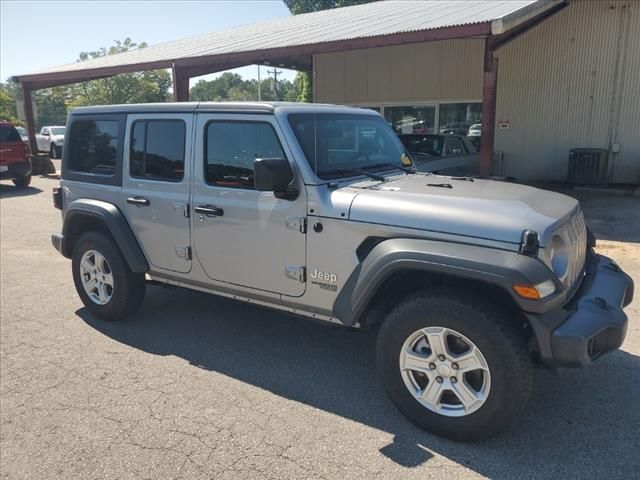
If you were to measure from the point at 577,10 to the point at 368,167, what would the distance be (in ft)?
39.5

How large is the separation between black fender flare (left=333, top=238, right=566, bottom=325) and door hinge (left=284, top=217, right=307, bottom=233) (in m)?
0.47

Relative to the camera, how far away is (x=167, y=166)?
4.34m

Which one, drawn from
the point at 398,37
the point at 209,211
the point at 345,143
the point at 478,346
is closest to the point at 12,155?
the point at 398,37

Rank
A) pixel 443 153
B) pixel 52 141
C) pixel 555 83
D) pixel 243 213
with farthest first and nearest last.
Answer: pixel 52 141 < pixel 555 83 < pixel 443 153 < pixel 243 213

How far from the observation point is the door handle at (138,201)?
14.5ft

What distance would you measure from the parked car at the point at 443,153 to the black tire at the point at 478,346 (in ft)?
22.2

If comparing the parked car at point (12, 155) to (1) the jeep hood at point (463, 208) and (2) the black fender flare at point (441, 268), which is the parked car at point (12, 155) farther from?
(2) the black fender flare at point (441, 268)

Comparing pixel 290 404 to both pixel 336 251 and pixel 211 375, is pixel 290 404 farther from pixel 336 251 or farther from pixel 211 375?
pixel 336 251

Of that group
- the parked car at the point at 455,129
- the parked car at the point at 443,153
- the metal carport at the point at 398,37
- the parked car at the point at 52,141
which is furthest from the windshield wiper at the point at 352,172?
the parked car at the point at 52,141

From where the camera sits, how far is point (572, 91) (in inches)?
531

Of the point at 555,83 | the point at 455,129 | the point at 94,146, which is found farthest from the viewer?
the point at 455,129

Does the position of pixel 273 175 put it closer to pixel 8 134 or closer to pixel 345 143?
pixel 345 143

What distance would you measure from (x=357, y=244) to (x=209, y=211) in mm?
1275

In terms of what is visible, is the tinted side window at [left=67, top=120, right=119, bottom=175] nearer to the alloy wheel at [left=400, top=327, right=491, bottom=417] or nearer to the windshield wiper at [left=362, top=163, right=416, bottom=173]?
the windshield wiper at [left=362, top=163, right=416, bottom=173]
